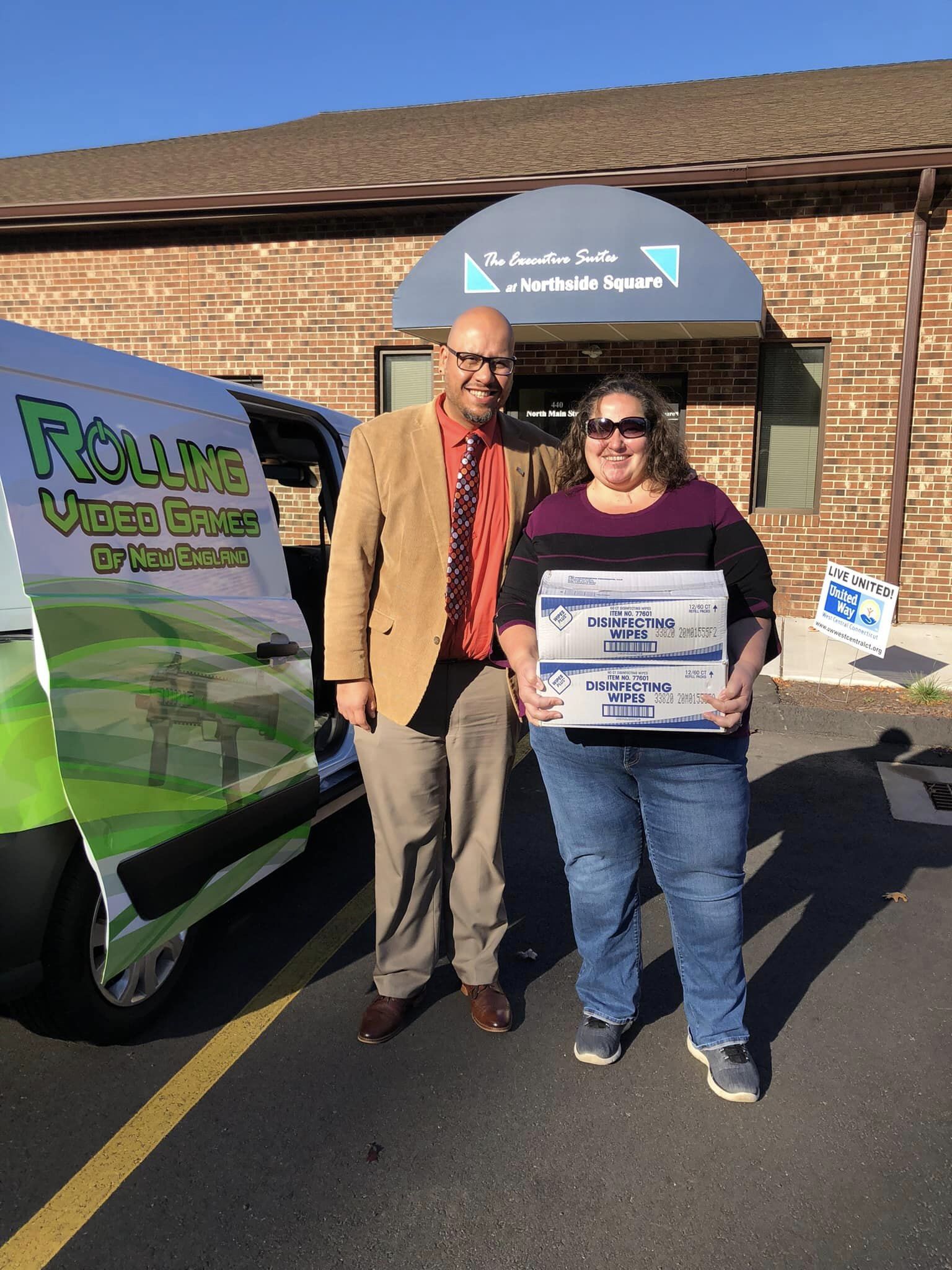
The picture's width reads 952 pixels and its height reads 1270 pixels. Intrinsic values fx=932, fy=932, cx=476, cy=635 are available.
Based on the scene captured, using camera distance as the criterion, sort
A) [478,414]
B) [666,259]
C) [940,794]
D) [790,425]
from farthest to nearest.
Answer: [790,425], [666,259], [940,794], [478,414]

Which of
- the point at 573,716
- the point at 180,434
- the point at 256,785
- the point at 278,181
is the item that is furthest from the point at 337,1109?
the point at 278,181

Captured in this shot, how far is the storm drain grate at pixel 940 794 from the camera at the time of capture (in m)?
4.77

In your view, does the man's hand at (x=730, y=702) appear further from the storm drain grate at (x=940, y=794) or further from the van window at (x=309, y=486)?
the storm drain grate at (x=940, y=794)

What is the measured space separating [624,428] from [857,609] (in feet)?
17.4

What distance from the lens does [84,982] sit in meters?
2.47

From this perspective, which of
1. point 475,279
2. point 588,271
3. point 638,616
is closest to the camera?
point 638,616

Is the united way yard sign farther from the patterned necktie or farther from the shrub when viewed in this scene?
the patterned necktie

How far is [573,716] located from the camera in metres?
2.23

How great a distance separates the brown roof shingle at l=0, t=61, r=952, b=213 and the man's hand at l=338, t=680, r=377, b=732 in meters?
8.20

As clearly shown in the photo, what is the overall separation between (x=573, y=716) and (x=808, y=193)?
8703 millimetres

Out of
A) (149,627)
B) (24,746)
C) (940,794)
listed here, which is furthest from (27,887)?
(940,794)

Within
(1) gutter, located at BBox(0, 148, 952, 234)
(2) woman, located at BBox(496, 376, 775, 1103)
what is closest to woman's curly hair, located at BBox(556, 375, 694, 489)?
(2) woman, located at BBox(496, 376, 775, 1103)

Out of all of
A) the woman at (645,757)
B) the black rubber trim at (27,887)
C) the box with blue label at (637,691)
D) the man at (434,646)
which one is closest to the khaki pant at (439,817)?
the man at (434,646)

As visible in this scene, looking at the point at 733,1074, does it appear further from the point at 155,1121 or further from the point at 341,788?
the point at 341,788
